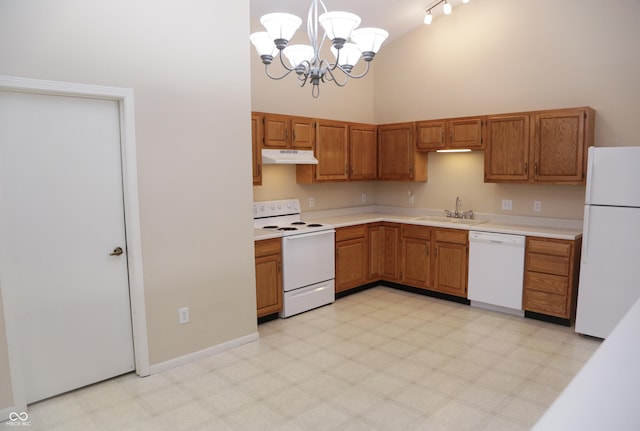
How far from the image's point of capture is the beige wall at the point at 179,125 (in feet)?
8.82

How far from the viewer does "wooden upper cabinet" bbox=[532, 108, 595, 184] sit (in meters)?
4.02

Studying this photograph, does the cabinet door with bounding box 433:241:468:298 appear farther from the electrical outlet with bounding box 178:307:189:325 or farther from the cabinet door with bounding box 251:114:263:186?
the electrical outlet with bounding box 178:307:189:325

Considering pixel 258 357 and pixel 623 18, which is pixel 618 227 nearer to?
pixel 623 18

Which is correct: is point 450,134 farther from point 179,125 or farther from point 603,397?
point 603,397


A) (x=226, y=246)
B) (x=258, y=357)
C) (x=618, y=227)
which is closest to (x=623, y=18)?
(x=618, y=227)

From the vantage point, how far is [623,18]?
13.2 feet

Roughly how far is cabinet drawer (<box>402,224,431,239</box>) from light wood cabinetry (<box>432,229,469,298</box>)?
4.0 inches

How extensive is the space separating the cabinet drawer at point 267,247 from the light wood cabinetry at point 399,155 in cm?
199

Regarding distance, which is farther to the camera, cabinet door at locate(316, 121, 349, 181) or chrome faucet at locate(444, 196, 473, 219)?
chrome faucet at locate(444, 196, 473, 219)

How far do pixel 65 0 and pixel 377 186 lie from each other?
171 inches

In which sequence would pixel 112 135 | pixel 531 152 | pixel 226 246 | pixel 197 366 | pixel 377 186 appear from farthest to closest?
pixel 377 186 < pixel 531 152 < pixel 226 246 < pixel 197 366 < pixel 112 135

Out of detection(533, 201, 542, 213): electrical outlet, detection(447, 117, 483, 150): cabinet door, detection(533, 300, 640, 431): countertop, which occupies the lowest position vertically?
detection(533, 300, 640, 431): countertop

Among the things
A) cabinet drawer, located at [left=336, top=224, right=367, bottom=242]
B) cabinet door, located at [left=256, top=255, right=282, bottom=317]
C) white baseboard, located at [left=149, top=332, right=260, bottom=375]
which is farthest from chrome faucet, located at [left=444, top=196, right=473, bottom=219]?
white baseboard, located at [left=149, top=332, right=260, bottom=375]

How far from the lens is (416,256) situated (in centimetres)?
505
